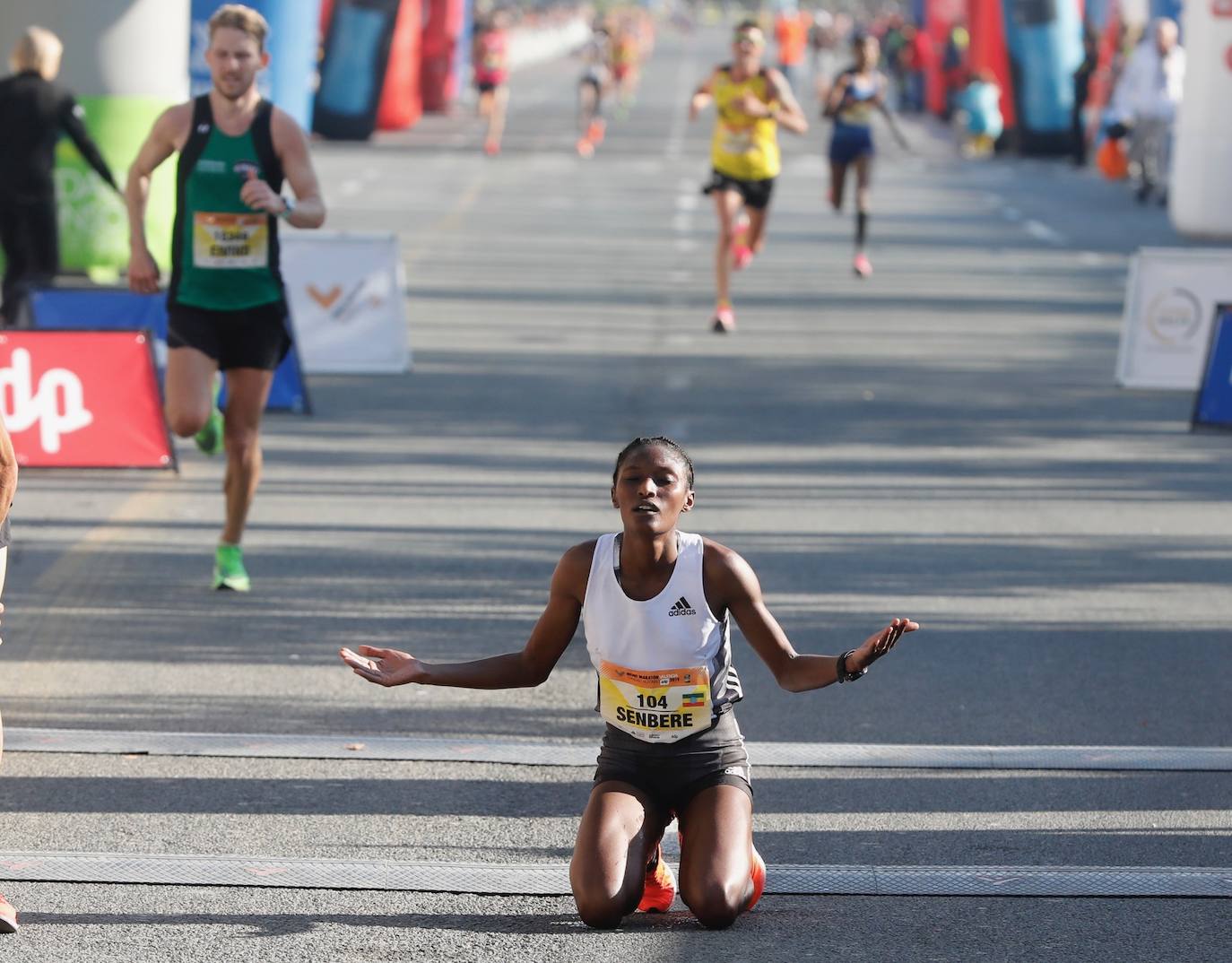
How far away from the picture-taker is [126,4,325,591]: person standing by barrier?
25.7ft

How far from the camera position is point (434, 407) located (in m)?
12.6

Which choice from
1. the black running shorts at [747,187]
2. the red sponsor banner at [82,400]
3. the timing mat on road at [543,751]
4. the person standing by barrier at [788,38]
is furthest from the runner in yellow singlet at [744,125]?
the person standing by barrier at [788,38]

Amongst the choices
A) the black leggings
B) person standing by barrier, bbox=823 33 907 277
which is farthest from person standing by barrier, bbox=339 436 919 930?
person standing by barrier, bbox=823 33 907 277

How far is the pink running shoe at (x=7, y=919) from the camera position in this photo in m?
4.58

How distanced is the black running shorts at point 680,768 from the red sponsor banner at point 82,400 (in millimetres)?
5525

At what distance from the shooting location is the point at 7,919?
459cm

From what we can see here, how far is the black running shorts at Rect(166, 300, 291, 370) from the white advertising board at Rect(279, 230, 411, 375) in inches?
208

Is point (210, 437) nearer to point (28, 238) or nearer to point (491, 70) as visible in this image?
point (28, 238)

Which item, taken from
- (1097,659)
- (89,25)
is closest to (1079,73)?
(89,25)

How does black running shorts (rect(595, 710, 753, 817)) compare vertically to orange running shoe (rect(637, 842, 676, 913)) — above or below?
above

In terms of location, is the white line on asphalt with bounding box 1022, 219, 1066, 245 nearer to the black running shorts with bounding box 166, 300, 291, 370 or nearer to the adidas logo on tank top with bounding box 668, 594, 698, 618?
the black running shorts with bounding box 166, 300, 291, 370

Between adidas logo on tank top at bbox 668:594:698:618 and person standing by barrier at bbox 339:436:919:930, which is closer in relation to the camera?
person standing by barrier at bbox 339:436:919:930

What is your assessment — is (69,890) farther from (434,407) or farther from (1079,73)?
(1079,73)

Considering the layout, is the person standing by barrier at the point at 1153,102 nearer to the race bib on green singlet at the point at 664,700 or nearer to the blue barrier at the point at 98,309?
the blue barrier at the point at 98,309
